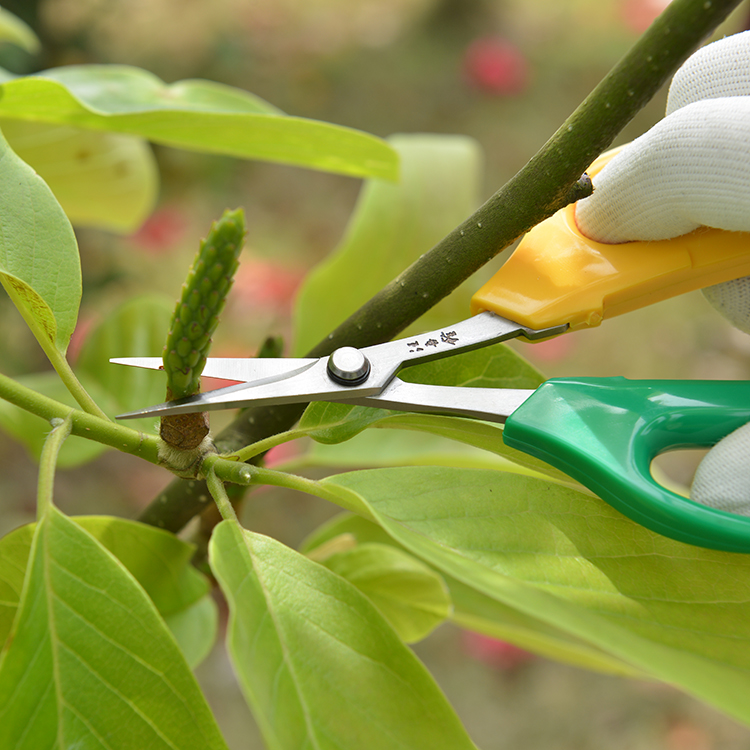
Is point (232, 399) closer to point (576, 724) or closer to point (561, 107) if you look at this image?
point (576, 724)

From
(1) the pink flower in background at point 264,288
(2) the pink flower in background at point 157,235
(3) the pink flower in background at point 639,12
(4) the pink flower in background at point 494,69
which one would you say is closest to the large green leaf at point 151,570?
(1) the pink flower in background at point 264,288

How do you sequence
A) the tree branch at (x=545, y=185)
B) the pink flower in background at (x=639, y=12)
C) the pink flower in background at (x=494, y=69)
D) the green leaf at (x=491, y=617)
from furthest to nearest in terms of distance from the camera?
the pink flower in background at (x=639, y=12)
the pink flower in background at (x=494, y=69)
the green leaf at (x=491, y=617)
the tree branch at (x=545, y=185)

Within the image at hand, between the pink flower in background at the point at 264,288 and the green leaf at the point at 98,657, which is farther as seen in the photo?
the pink flower in background at the point at 264,288

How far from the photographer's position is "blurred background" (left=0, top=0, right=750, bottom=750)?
126cm

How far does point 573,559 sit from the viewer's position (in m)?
Answer: 0.30

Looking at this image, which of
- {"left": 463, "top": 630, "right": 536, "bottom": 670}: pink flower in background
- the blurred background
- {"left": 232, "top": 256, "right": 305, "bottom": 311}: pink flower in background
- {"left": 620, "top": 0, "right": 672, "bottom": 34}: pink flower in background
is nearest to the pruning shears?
the blurred background

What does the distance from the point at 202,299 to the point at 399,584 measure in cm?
29

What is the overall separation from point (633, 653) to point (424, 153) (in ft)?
1.69

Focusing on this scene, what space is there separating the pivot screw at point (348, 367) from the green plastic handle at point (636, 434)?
0.27 feet

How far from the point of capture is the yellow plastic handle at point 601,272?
0.34 m

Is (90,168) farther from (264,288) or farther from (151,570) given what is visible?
(264,288)

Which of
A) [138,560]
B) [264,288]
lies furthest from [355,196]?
[138,560]

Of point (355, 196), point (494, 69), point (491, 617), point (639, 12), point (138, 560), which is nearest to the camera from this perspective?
point (138, 560)

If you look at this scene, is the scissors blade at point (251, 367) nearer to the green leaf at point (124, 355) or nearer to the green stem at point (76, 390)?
the green stem at point (76, 390)
